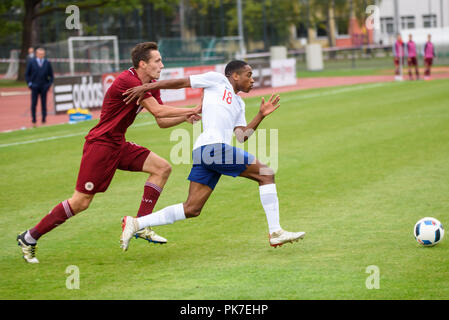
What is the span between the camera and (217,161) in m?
6.79

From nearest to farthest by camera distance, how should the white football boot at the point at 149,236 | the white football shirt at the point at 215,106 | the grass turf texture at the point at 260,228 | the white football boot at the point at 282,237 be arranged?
the grass turf texture at the point at 260,228 → the white football shirt at the point at 215,106 → the white football boot at the point at 282,237 → the white football boot at the point at 149,236

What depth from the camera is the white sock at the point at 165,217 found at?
6996mm

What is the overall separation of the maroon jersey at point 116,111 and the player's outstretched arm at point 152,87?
0.44ft

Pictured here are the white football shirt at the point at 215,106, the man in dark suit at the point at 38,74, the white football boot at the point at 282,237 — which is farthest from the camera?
the man in dark suit at the point at 38,74

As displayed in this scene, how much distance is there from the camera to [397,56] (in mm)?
38688

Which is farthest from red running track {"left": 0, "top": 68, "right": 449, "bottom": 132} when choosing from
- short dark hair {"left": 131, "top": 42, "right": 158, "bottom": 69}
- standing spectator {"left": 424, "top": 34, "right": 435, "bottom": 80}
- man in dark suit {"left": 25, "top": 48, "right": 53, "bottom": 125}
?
short dark hair {"left": 131, "top": 42, "right": 158, "bottom": 69}

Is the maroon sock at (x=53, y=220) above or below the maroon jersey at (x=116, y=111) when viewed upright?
below

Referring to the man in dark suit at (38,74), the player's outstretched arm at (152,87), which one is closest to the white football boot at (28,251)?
the player's outstretched arm at (152,87)

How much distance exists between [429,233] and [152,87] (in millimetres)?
3212

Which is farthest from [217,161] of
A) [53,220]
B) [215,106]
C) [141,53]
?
[53,220]

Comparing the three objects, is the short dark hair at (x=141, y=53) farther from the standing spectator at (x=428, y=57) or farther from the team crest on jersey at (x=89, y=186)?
the standing spectator at (x=428, y=57)

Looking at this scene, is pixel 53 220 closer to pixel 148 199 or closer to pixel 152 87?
pixel 148 199

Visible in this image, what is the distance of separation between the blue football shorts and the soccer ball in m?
1.92

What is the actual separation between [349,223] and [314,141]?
7.71 m
